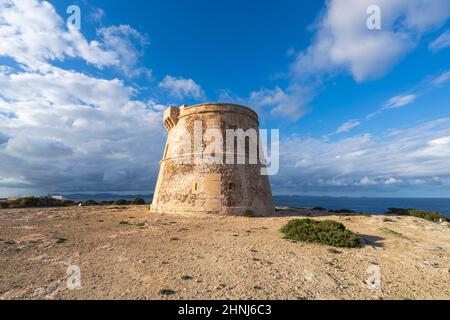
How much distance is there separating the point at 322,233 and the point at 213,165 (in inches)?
407

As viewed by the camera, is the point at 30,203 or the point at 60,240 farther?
the point at 30,203

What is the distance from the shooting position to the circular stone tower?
58.3 ft

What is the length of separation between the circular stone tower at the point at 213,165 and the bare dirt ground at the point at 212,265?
20.1ft

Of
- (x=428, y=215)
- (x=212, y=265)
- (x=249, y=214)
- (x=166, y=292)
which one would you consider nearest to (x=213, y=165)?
(x=249, y=214)

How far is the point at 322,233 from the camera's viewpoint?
1005 cm

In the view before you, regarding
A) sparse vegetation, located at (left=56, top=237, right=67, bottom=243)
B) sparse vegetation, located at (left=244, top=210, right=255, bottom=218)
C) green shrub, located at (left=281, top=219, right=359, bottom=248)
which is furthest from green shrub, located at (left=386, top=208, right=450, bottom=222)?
sparse vegetation, located at (left=56, top=237, right=67, bottom=243)

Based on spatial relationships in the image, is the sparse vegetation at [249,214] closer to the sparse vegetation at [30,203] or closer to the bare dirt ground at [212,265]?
the bare dirt ground at [212,265]

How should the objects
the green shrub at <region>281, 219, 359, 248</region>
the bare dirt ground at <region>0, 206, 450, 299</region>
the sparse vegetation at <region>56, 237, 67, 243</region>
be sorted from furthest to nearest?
the green shrub at <region>281, 219, 359, 248</region>, the sparse vegetation at <region>56, 237, 67, 243</region>, the bare dirt ground at <region>0, 206, 450, 299</region>

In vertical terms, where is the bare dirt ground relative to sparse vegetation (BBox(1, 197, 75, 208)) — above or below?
below

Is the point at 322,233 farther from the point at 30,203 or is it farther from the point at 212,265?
the point at 30,203

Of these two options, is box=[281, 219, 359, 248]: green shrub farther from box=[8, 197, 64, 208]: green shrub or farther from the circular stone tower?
box=[8, 197, 64, 208]: green shrub

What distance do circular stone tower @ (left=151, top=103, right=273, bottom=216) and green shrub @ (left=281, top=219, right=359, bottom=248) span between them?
22.8ft

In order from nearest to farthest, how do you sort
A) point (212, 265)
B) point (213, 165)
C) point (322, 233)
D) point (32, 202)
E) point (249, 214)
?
point (212, 265), point (322, 233), point (249, 214), point (213, 165), point (32, 202)
